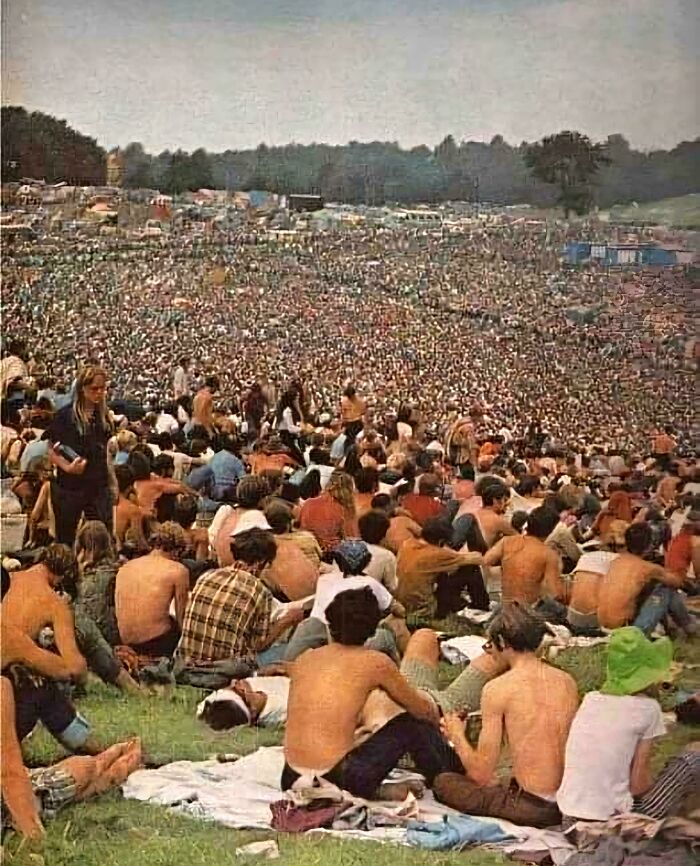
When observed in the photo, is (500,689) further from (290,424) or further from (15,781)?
(15,781)

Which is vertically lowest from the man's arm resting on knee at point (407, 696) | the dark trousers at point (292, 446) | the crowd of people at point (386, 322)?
the man's arm resting on knee at point (407, 696)

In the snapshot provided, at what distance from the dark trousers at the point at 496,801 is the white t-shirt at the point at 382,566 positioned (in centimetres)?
52

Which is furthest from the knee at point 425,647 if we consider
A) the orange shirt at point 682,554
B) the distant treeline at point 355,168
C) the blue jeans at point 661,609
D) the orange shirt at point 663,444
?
the distant treeline at point 355,168

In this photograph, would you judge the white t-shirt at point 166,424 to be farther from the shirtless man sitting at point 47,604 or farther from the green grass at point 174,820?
the green grass at point 174,820

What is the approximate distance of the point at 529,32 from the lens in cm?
375

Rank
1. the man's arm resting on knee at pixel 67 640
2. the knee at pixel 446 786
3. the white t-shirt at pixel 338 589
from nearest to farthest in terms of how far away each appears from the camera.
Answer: the knee at pixel 446 786, the white t-shirt at pixel 338 589, the man's arm resting on knee at pixel 67 640

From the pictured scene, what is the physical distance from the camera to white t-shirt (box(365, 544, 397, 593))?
12.6 ft

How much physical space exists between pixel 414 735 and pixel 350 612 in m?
0.36

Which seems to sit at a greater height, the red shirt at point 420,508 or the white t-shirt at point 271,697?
the red shirt at point 420,508

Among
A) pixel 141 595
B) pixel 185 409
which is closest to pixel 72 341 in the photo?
pixel 185 409

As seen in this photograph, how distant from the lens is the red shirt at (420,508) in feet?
12.6

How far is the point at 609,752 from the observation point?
3.60 meters

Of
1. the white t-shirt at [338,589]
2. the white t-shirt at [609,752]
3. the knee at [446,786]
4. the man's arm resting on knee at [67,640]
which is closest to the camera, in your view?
the white t-shirt at [609,752]

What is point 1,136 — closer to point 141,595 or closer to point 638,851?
point 141,595
